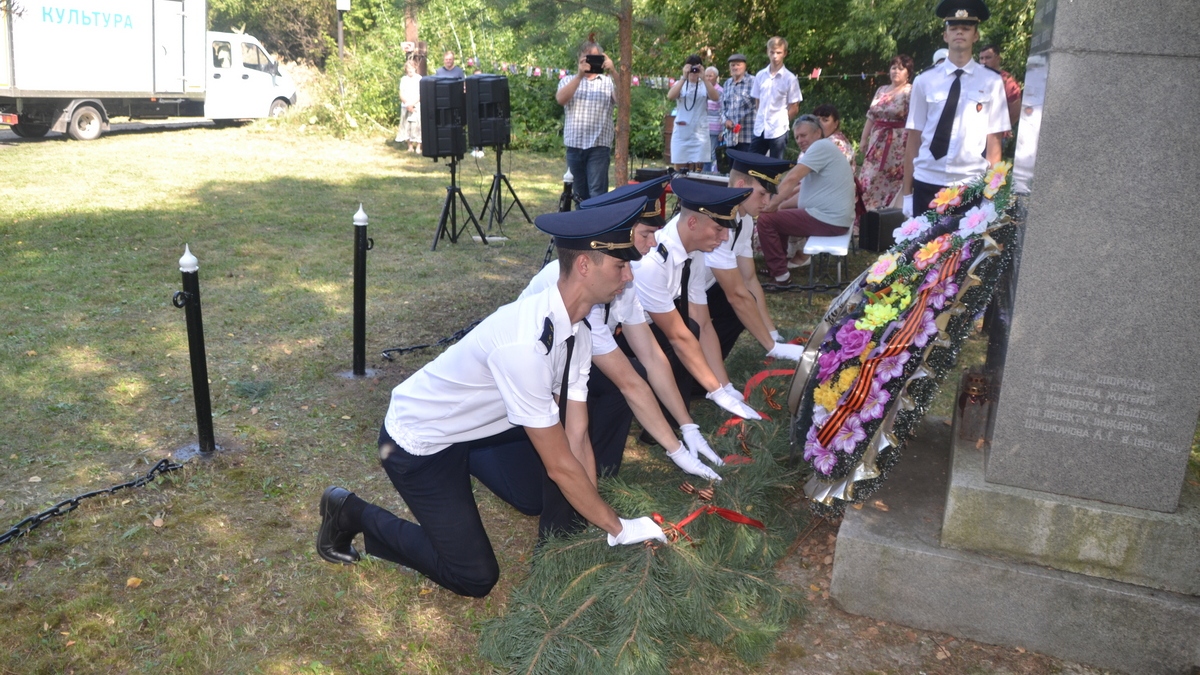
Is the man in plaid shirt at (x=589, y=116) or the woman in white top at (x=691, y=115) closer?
the man in plaid shirt at (x=589, y=116)

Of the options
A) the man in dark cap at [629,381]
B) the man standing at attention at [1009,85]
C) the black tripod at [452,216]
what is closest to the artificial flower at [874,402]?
the man in dark cap at [629,381]

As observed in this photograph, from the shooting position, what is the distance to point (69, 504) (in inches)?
156

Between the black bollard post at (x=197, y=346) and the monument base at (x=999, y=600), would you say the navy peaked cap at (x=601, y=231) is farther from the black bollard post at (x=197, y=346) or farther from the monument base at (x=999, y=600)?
the black bollard post at (x=197, y=346)

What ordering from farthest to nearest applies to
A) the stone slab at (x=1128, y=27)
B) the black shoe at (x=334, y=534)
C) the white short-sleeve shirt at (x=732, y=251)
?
1. the white short-sleeve shirt at (x=732, y=251)
2. the black shoe at (x=334, y=534)
3. the stone slab at (x=1128, y=27)

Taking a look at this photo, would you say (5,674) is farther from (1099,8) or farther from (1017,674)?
(1099,8)

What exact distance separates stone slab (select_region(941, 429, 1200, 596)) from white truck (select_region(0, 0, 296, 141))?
15.7 metres

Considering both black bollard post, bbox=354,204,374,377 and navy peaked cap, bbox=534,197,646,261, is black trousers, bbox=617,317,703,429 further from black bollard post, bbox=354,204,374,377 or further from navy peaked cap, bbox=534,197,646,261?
black bollard post, bbox=354,204,374,377

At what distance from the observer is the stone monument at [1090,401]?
9.41 ft

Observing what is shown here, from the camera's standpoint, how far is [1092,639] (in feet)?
10.4

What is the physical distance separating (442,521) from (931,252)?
7.09 ft

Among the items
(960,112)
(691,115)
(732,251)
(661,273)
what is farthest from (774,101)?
(661,273)

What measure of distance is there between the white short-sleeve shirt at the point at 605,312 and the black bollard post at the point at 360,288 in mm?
1854

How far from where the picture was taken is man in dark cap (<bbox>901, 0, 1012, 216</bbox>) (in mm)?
6109

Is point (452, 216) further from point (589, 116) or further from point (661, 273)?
point (661, 273)
